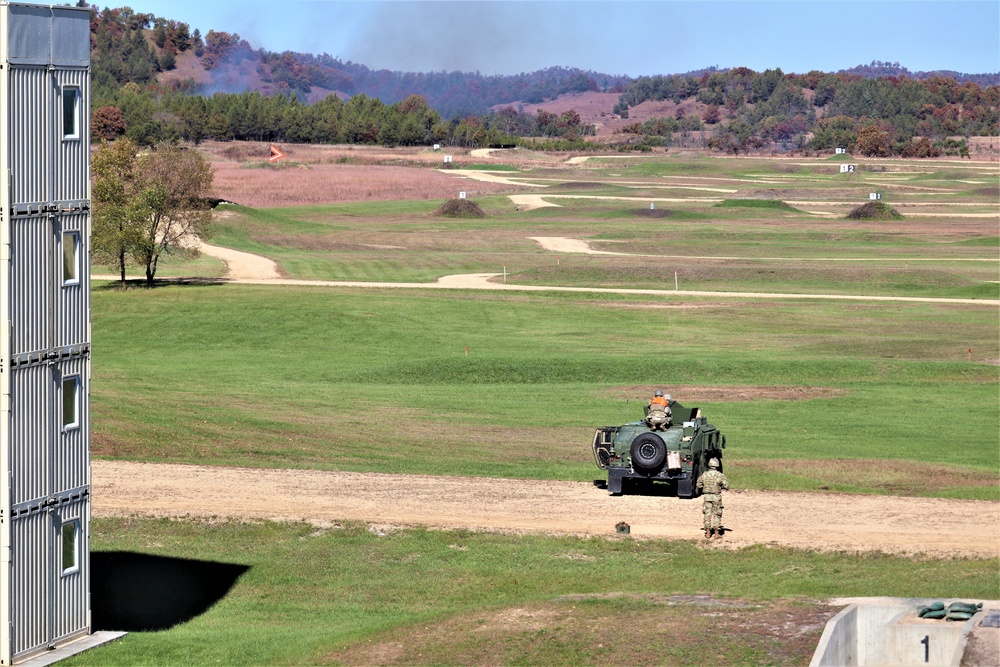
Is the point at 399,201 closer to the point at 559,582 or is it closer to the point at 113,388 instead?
the point at 113,388

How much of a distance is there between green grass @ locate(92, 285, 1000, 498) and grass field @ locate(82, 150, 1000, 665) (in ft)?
0.57

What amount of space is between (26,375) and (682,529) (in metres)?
13.7

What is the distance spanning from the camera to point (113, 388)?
147 feet

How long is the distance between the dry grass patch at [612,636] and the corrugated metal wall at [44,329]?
442 cm

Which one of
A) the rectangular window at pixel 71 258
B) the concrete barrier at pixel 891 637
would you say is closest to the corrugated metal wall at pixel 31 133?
the rectangular window at pixel 71 258

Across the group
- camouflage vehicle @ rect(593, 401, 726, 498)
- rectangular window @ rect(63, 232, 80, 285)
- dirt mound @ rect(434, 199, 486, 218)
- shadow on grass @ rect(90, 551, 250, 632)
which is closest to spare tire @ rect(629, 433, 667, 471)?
camouflage vehicle @ rect(593, 401, 726, 498)

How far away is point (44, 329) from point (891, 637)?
13.1m

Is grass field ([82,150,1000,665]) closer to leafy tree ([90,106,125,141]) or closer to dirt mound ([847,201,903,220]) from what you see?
dirt mound ([847,201,903,220])

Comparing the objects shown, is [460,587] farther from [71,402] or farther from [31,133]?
[31,133]

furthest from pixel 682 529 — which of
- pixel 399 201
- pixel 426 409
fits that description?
pixel 399 201

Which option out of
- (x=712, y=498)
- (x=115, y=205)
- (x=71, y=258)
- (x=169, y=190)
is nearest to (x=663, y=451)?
(x=712, y=498)

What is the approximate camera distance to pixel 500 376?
51.0 metres

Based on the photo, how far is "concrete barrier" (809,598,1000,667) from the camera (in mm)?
20062

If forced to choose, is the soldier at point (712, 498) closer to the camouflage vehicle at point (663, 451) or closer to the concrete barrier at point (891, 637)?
the camouflage vehicle at point (663, 451)
